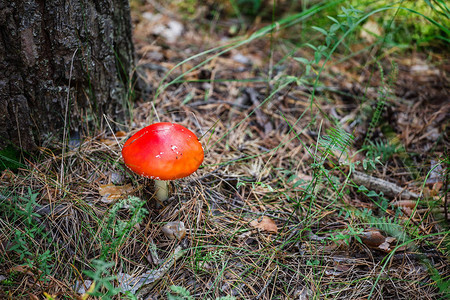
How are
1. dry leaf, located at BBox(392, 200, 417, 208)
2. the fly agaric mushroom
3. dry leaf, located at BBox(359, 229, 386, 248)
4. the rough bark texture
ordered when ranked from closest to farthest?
the fly agaric mushroom, the rough bark texture, dry leaf, located at BBox(359, 229, 386, 248), dry leaf, located at BBox(392, 200, 417, 208)

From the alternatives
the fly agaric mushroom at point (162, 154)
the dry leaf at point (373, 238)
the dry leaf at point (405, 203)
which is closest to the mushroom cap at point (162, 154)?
the fly agaric mushroom at point (162, 154)

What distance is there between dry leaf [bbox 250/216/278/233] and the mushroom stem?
0.60 meters

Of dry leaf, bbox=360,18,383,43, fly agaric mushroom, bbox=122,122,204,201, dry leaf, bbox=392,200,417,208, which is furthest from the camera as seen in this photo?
dry leaf, bbox=360,18,383,43

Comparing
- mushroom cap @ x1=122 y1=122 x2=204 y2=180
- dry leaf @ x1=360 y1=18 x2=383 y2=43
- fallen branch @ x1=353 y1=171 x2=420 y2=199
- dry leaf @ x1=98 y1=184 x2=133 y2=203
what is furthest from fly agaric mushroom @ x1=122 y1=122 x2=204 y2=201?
dry leaf @ x1=360 y1=18 x2=383 y2=43

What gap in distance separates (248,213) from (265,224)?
0.14 meters

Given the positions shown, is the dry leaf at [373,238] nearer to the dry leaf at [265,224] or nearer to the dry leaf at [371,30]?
the dry leaf at [265,224]

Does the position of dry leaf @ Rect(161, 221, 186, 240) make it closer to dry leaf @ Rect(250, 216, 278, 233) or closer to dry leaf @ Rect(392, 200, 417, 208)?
dry leaf @ Rect(250, 216, 278, 233)

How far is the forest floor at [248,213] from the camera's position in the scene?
184 cm

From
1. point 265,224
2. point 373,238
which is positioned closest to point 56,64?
point 265,224

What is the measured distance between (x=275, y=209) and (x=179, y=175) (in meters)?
0.80

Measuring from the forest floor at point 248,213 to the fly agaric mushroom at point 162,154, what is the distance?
208 mm

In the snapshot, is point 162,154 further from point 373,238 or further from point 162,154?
point 373,238

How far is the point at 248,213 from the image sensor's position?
2.27 metres

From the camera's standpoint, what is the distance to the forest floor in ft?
6.04
